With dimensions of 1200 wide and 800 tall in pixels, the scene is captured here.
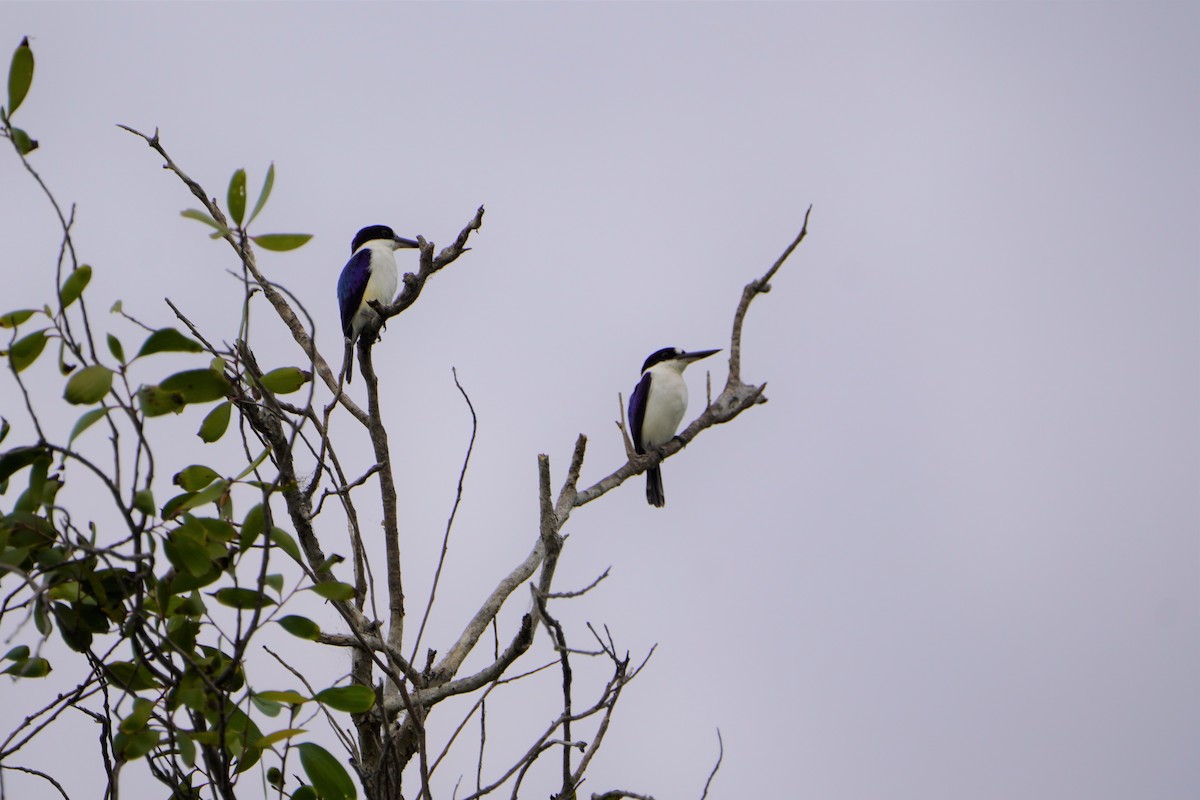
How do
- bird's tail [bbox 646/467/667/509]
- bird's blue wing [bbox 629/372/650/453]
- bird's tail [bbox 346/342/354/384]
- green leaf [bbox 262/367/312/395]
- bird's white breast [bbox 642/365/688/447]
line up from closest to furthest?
green leaf [bbox 262/367/312/395], bird's tail [bbox 346/342/354/384], bird's tail [bbox 646/467/667/509], bird's white breast [bbox 642/365/688/447], bird's blue wing [bbox 629/372/650/453]

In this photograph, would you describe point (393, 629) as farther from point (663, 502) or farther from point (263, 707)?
point (663, 502)

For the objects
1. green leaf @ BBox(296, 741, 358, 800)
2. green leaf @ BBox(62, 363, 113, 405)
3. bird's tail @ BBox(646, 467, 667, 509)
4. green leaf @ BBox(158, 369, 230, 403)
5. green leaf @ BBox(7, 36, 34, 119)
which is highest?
bird's tail @ BBox(646, 467, 667, 509)

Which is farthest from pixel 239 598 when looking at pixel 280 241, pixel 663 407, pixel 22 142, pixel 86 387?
pixel 663 407

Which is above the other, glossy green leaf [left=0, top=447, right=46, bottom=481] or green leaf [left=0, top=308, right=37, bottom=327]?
green leaf [left=0, top=308, right=37, bottom=327]

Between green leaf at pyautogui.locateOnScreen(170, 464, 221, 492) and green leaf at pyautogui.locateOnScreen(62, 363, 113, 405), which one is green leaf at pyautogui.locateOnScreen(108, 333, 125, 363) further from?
green leaf at pyautogui.locateOnScreen(170, 464, 221, 492)

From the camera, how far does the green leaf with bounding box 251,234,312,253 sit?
88.1 inches

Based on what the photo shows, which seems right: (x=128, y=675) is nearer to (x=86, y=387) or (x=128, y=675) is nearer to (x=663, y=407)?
(x=86, y=387)

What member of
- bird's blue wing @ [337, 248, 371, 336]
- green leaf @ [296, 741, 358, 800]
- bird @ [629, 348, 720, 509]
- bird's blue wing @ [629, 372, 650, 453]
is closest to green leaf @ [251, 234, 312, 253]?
green leaf @ [296, 741, 358, 800]

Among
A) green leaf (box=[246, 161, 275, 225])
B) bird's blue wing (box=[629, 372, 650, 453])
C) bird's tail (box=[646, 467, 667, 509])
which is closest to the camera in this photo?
green leaf (box=[246, 161, 275, 225])

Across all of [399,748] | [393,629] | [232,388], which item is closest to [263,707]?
[232,388]

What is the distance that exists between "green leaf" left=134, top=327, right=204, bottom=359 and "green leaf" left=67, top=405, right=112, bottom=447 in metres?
0.13

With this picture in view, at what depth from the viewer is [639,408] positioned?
370 inches

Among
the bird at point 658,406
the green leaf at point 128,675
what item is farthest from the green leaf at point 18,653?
the bird at point 658,406

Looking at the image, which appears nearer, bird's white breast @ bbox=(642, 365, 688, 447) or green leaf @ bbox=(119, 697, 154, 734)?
green leaf @ bbox=(119, 697, 154, 734)
